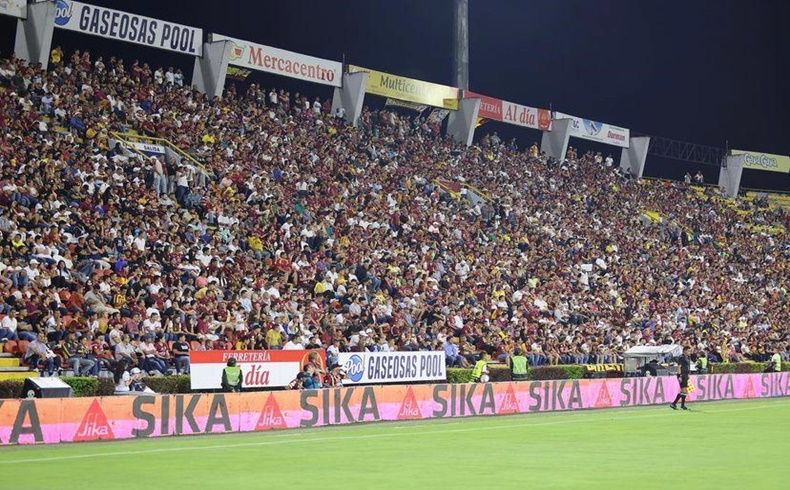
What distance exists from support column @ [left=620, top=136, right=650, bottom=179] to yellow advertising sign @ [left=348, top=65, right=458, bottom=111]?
15.4 metres

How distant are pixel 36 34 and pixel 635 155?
128 ft

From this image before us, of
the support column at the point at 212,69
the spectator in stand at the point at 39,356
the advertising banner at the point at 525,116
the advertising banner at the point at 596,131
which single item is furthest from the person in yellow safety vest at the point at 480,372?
the advertising banner at the point at 596,131

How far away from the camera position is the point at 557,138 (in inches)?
2351

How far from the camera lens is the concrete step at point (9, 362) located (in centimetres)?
2364

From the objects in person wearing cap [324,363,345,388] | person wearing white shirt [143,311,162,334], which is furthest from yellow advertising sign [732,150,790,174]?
person wearing white shirt [143,311,162,334]

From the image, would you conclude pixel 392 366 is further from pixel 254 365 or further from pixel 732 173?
pixel 732 173

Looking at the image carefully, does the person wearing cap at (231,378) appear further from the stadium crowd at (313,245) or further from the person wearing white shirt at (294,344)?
the person wearing white shirt at (294,344)

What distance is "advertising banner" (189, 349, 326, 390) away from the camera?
1030 inches

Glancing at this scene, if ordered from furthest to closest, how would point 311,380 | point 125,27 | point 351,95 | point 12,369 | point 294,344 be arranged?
1. point 351,95
2. point 125,27
3. point 294,344
4. point 311,380
5. point 12,369

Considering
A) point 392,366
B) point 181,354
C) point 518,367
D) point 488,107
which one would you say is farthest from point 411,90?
point 181,354

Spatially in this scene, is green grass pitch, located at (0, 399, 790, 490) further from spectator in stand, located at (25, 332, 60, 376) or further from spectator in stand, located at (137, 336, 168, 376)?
spectator in stand, located at (137, 336, 168, 376)

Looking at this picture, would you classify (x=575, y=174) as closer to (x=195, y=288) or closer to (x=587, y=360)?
(x=587, y=360)

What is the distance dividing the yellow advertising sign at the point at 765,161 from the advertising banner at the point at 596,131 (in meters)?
9.48

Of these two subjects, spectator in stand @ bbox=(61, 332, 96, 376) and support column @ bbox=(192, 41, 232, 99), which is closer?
spectator in stand @ bbox=(61, 332, 96, 376)
